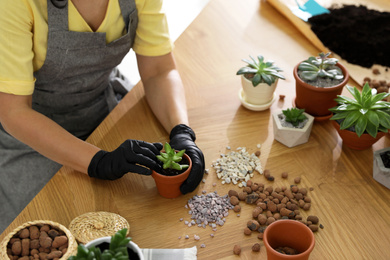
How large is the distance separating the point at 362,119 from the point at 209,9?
101 centimetres

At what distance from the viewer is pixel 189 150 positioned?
4.81 feet

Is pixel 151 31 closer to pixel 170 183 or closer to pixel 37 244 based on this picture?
pixel 170 183

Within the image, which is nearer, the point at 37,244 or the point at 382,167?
the point at 37,244

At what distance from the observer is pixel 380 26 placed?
6.76ft

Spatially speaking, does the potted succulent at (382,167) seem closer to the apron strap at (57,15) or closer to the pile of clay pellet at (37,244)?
the pile of clay pellet at (37,244)

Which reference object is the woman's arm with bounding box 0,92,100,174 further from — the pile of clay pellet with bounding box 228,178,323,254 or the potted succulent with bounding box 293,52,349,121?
the potted succulent with bounding box 293,52,349,121

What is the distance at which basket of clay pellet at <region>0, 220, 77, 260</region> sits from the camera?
3.76 feet

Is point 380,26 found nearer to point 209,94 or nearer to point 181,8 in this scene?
point 209,94

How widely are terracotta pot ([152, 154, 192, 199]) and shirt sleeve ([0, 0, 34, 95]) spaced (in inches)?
20.0

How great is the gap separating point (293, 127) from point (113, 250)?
2.62ft

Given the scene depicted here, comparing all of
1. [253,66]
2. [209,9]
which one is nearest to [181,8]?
[209,9]

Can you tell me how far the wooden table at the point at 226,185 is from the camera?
1319 millimetres

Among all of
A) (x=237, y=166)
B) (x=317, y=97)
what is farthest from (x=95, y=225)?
(x=317, y=97)

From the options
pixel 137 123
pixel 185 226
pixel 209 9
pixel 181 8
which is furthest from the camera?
pixel 181 8
